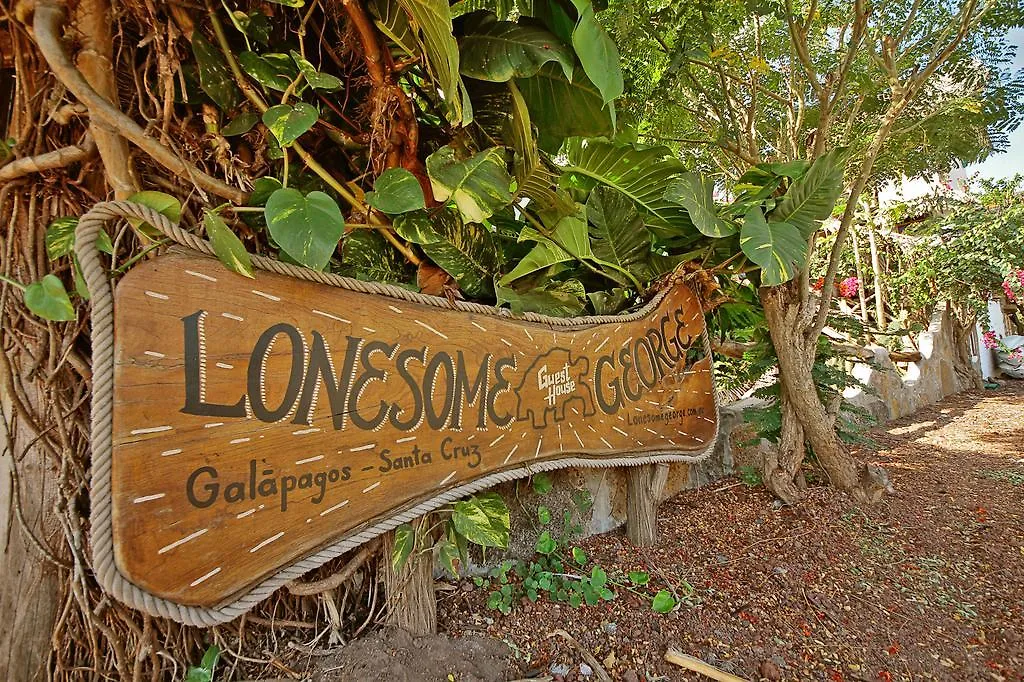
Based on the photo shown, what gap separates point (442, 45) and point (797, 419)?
1.95 m

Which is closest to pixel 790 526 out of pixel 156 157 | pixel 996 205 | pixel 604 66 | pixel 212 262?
pixel 604 66

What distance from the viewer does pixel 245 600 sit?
830 millimetres

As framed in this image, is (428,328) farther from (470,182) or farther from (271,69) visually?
(271,69)

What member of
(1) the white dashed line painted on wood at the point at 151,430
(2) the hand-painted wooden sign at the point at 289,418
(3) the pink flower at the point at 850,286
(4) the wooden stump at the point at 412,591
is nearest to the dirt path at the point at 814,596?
(4) the wooden stump at the point at 412,591

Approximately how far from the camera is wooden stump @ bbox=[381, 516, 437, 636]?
111 cm

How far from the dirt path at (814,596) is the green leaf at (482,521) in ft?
0.82

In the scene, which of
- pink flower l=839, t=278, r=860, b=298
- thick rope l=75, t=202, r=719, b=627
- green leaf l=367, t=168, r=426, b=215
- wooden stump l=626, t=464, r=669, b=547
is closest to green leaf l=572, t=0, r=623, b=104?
green leaf l=367, t=168, r=426, b=215

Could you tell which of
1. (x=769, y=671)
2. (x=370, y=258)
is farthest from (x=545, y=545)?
(x=370, y=258)

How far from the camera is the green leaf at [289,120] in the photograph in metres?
0.89

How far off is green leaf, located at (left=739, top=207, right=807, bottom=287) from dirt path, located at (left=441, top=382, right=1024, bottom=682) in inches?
35.1

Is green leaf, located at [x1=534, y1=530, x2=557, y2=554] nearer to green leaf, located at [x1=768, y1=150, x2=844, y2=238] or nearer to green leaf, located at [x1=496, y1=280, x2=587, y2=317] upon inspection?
green leaf, located at [x1=496, y1=280, x2=587, y2=317]

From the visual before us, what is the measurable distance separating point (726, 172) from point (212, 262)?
2.69 meters

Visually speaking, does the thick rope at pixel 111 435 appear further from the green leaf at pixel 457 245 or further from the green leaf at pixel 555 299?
the green leaf at pixel 555 299

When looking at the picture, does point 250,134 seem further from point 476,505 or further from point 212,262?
point 476,505
